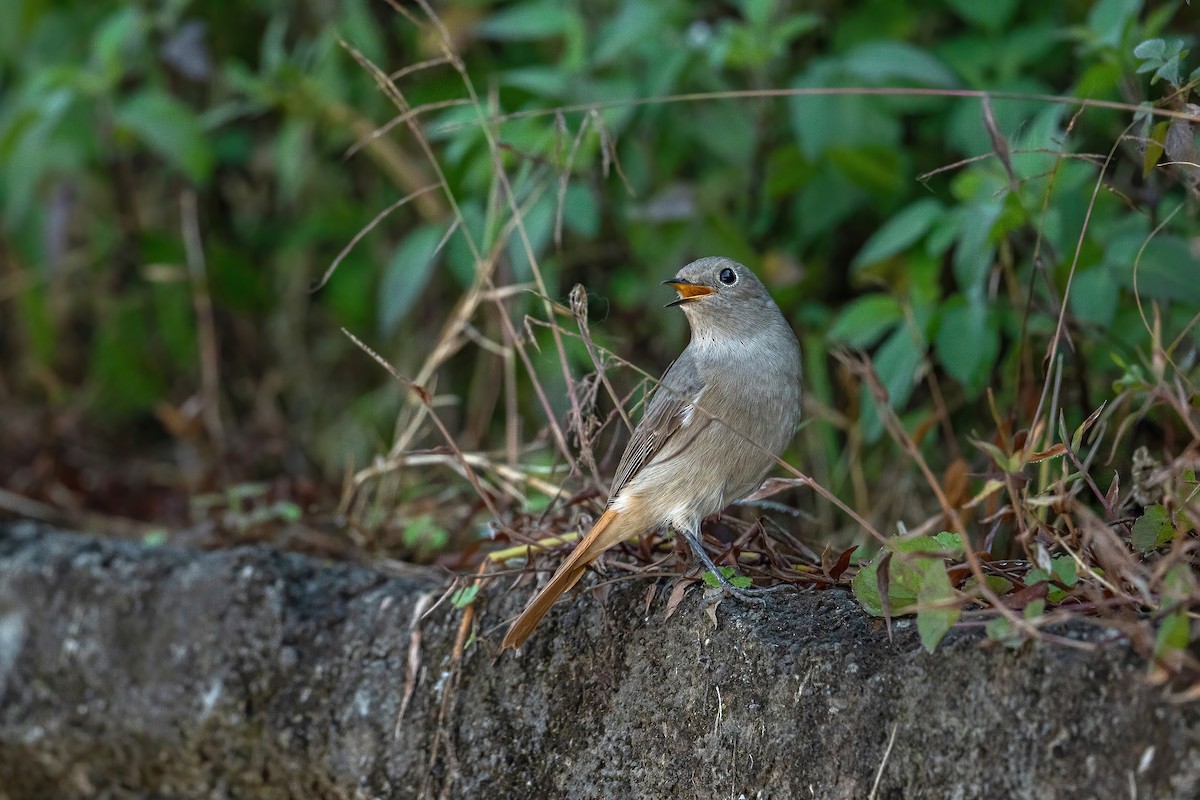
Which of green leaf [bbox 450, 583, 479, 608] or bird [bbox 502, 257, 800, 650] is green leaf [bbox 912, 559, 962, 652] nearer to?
bird [bbox 502, 257, 800, 650]

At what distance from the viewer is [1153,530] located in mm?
2205

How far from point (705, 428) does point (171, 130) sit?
8.81ft

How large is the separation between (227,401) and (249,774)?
2.74 meters

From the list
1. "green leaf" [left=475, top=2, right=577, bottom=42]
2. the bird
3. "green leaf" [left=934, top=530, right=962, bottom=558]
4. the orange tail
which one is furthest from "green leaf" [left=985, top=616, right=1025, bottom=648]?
"green leaf" [left=475, top=2, right=577, bottom=42]

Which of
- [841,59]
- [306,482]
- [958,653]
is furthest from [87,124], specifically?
[958,653]

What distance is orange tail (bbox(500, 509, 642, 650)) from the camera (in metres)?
2.57

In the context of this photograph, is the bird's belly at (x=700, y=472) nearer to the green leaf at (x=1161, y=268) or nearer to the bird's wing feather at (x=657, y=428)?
the bird's wing feather at (x=657, y=428)

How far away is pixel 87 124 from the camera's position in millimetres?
4867

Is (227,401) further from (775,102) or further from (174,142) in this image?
(775,102)

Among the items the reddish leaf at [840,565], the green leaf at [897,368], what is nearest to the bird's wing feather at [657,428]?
the reddish leaf at [840,565]

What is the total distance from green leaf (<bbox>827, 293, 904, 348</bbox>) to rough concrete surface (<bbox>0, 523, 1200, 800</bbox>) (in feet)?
4.01

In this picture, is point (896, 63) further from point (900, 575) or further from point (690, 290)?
point (900, 575)

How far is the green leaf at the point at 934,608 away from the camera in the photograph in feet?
6.31

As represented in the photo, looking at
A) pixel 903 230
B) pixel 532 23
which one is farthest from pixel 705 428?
pixel 532 23
